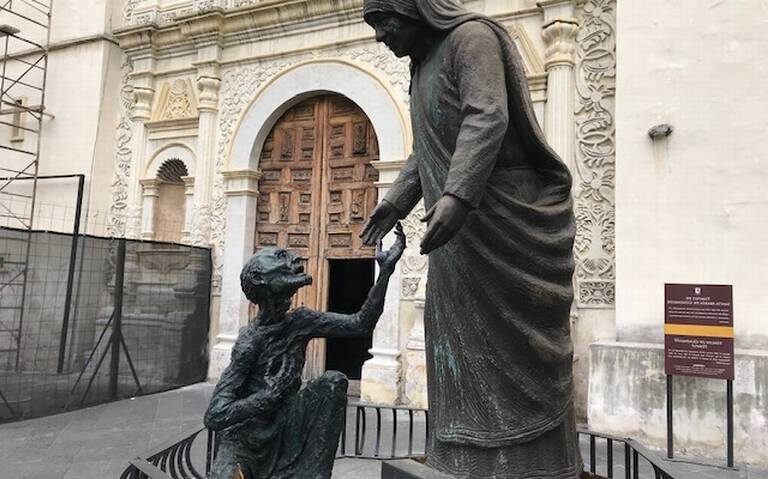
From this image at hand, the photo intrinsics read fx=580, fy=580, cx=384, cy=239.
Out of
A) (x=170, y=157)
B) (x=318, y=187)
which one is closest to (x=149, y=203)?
(x=170, y=157)

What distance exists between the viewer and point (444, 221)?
166cm

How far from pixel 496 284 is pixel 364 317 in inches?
23.5

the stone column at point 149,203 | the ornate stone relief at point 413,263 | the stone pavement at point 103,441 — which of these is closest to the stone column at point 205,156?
the stone column at point 149,203

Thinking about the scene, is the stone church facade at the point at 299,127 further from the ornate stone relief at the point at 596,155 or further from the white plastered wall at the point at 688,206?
the white plastered wall at the point at 688,206

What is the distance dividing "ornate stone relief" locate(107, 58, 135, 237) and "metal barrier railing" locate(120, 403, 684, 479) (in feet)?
19.0

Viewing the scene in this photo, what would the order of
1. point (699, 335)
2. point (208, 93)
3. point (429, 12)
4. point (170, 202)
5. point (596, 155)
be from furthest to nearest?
point (170, 202) → point (208, 93) → point (596, 155) → point (699, 335) → point (429, 12)

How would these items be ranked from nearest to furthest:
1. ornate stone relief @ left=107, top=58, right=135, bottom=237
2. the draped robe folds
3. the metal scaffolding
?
the draped robe folds → ornate stone relief @ left=107, top=58, right=135, bottom=237 → the metal scaffolding

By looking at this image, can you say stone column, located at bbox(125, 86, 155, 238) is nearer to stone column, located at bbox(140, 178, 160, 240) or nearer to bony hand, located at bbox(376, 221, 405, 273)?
stone column, located at bbox(140, 178, 160, 240)

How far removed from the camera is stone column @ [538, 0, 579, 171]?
6.73 metres

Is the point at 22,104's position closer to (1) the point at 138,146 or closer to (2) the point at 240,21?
(1) the point at 138,146

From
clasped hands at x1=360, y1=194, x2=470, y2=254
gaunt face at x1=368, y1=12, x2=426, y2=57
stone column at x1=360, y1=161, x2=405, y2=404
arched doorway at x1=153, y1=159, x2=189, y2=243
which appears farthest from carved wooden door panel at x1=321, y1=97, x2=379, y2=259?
clasped hands at x1=360, y1=194, x2=470, y2=254

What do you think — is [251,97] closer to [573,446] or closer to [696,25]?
[696,25]

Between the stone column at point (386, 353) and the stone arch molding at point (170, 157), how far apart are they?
359 centimetres

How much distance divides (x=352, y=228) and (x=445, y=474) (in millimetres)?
6385
